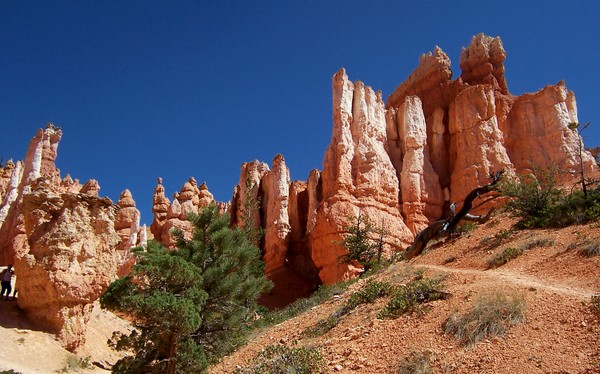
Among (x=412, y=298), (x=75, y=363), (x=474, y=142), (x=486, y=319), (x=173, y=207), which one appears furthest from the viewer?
(x=173, y=207)

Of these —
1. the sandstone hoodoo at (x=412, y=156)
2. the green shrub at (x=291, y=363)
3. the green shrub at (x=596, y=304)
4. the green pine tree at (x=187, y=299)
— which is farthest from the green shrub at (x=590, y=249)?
the sandstone hoodoo at (x=412, y=156)

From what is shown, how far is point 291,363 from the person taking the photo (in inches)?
394

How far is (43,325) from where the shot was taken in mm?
15195

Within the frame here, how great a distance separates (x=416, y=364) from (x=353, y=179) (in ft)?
79.4

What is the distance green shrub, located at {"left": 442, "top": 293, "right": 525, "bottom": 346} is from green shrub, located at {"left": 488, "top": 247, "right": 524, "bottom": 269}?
152 inches

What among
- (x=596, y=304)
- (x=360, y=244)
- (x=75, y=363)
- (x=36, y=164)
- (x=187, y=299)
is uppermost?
(x=36, y=164)

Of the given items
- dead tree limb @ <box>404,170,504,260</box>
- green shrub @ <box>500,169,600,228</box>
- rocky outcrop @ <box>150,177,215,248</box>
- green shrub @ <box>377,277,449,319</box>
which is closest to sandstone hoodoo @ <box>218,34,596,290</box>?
rocky outcrop @ <box>150,177,215,248</box>

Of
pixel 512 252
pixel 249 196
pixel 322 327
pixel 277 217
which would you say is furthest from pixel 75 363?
pixel 249 196

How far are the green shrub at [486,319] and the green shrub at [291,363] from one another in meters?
2.66

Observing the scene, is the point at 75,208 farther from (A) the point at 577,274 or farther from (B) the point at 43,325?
(A) the point at 577,274

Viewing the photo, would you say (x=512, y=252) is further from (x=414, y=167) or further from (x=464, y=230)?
(x=414, y=167)

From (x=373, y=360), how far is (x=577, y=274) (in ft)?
17.4

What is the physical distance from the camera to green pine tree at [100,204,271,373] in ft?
38.0

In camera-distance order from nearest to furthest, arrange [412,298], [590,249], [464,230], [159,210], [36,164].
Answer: [412,298] → [590,249] → [464,230] → [36,164] → [159,210]
